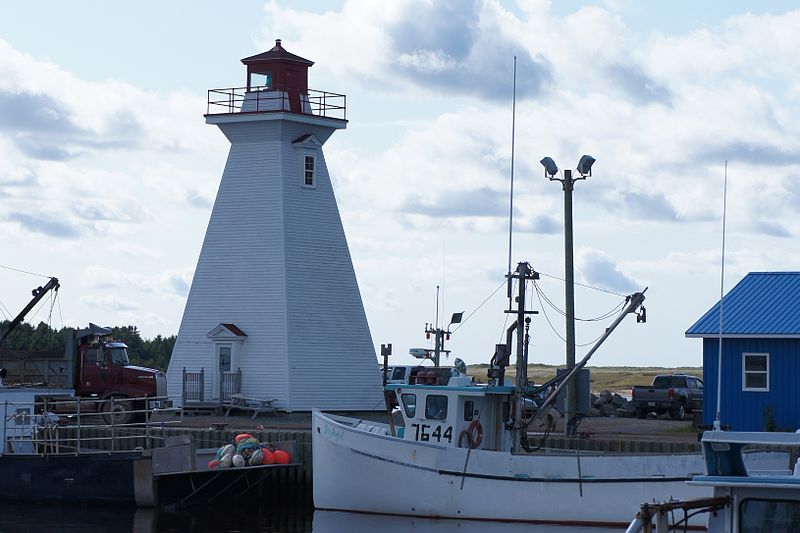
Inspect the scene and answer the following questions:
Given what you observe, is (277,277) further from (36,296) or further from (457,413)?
(457,413)

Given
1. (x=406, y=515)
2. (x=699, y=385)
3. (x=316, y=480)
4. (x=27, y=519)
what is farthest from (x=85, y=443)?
(x=699, y=385)

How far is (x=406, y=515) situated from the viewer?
30188mm

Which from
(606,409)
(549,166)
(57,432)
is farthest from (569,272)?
(606,409)

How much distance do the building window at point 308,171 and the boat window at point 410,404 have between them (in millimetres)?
19148

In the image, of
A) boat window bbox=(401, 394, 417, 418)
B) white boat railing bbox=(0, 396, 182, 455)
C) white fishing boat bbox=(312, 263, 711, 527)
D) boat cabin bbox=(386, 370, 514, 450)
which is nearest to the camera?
white fishing boat bbox=(312, 263, 711, 527)

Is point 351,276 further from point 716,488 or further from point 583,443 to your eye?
point 716,488

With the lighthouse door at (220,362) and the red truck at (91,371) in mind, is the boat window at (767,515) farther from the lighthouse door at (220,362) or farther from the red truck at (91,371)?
the lighthouse door at (220,362)

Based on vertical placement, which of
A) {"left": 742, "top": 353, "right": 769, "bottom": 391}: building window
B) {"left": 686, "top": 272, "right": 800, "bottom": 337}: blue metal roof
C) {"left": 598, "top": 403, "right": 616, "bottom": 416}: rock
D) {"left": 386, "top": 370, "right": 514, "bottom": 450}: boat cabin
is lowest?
{"left": 598, "top": 403, "right": 616, "bottom": 416}: rock

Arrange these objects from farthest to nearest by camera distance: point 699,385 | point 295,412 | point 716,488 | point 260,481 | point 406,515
A: point 699,385, point 295,412, point 260,481, point 406,515, point 716,488

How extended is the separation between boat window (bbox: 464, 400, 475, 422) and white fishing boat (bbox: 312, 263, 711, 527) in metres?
0.02

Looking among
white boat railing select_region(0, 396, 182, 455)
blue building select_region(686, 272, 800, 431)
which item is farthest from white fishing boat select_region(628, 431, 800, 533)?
blue building select_region(686, 272, 800, 431)

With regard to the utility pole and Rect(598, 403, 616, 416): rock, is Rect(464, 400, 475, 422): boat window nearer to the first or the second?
the utility pole

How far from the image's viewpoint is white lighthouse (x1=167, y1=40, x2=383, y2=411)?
1847 inches

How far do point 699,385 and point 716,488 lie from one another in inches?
1550
